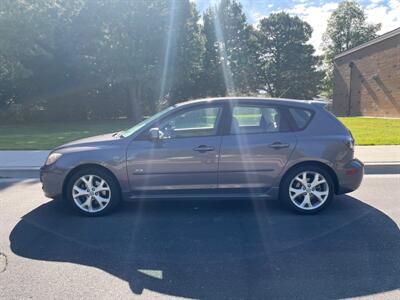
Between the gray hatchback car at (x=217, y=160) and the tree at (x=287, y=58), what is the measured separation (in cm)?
4390

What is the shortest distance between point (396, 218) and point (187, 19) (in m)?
21.6

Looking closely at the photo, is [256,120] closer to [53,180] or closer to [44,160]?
[53,180]

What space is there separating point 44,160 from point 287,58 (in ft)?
147

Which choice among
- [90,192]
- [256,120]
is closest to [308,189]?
[256,120]

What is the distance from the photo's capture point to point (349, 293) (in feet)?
8.96

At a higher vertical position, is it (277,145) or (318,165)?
(277,145)

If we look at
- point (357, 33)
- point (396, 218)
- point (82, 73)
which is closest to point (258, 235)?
point (396, 218)

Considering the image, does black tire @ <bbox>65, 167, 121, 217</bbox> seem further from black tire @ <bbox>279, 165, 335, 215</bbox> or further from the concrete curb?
the concrete curb

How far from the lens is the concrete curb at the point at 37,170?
6965 mm

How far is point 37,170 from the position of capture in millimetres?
7199

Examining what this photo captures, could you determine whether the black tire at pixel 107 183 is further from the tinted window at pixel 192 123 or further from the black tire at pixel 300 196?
the black tire at pixel 300 196

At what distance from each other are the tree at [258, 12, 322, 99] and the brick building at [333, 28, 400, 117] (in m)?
16.1

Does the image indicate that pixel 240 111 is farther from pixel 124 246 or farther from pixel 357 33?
pixel 357 33

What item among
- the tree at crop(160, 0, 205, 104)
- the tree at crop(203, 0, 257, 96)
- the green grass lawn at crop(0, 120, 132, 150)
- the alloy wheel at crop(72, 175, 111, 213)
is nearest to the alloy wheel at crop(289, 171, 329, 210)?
the alloy wheel at crop(72, 175, 111, 213)
